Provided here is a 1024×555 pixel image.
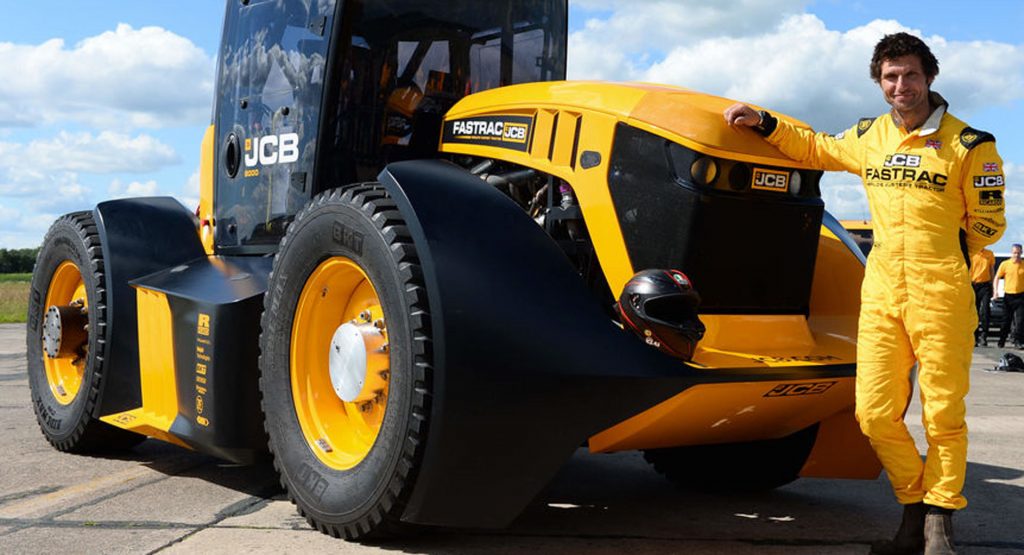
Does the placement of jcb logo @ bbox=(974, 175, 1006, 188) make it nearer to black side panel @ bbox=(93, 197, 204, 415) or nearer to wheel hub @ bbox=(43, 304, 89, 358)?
black side panel @ bbox=(93, 197, 204, 415)

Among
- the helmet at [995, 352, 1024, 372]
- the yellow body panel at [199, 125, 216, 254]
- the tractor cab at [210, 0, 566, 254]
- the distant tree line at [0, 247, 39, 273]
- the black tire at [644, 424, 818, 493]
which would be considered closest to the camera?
the black tire at [644, 424, 818, 493]

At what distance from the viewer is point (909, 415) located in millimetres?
8859

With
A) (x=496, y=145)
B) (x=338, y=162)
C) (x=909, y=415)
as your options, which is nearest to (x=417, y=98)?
(x=338, y=162)

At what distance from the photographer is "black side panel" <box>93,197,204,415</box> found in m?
6.05

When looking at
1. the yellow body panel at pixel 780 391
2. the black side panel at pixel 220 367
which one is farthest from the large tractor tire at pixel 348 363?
the yellow body panel at pixel 780 391

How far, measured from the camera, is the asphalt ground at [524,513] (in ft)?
14.8

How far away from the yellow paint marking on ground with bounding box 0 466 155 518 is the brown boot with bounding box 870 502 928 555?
11.3ft

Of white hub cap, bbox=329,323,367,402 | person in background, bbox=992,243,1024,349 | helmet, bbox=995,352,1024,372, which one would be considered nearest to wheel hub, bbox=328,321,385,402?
white hub cap, bbox=329,323,367,402

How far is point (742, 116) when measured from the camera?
4.31 meters

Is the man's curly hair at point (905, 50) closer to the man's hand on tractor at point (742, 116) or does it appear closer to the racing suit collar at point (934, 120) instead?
the racing suit collar at point (934, 120)

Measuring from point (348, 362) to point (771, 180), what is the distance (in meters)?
1.72

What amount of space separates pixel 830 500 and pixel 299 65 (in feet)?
10.6

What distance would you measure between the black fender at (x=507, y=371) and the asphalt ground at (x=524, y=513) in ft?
1.63

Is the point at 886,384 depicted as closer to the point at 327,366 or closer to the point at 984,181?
the point at 984,181
